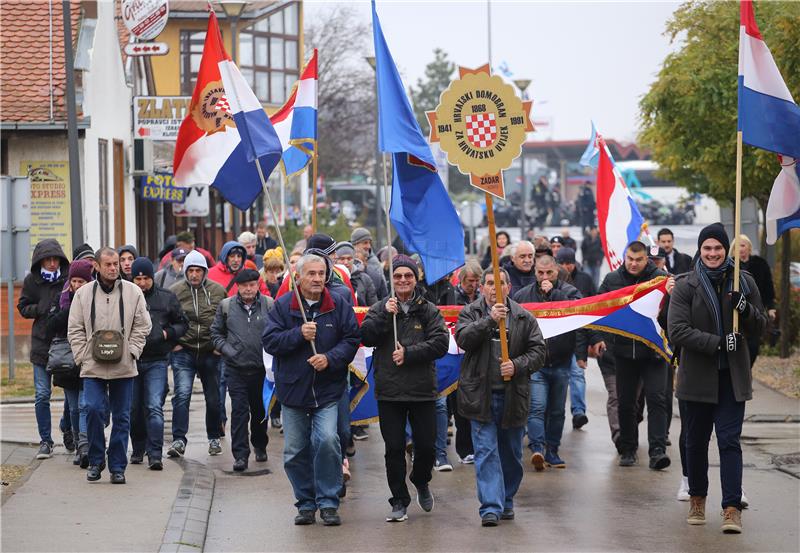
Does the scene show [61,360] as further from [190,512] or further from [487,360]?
[487,360]

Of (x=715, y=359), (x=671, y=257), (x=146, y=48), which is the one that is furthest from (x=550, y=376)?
(x=146, y=48)

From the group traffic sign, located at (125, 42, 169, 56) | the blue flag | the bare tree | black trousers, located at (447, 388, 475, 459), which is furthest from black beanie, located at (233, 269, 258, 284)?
the bare tree

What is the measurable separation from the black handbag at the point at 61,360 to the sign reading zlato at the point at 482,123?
3730 millimetres

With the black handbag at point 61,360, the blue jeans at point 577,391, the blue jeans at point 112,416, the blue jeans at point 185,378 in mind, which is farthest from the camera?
the blue jeans at point 577,391

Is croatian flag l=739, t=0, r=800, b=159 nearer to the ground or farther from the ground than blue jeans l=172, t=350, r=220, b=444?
farther from the ground

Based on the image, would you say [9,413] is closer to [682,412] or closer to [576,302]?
[576,302]

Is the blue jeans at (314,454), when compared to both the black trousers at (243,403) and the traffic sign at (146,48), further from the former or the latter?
the traffic sign at (146,48)

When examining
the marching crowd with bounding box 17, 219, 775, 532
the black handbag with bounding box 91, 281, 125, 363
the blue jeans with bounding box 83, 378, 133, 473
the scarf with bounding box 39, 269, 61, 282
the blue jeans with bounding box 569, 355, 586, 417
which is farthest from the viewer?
the blue jeans with bounding box 569, 355, 586, 417

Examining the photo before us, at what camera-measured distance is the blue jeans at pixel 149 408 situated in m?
11.1

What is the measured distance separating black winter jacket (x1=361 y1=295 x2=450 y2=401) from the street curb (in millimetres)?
1512

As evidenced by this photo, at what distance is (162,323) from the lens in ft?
36.8

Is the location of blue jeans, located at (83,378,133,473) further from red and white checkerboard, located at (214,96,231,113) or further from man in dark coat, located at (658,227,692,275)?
man in dark coat, located at (658,227,692,275)

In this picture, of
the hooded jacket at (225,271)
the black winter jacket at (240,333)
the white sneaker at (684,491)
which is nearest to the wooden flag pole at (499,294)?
the white sneaker at (684,491)

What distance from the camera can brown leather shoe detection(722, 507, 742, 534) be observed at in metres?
8.55
